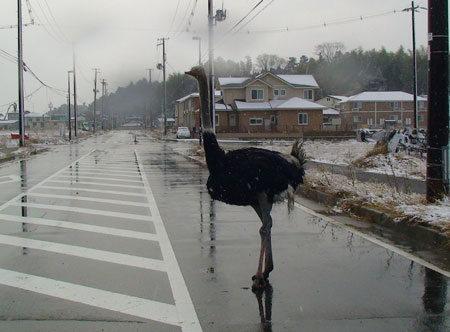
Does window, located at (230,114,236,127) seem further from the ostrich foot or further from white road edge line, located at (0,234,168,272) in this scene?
the ostrich foot

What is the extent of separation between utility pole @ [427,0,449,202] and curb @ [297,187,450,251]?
758 mm

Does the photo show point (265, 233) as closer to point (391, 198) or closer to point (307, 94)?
point (391, 198)

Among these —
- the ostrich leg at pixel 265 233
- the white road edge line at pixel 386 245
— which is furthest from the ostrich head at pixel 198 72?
the white road edge line at pixel 386 245

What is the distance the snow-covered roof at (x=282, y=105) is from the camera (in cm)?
5853

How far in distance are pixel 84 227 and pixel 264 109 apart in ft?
168

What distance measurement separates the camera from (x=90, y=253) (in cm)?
716

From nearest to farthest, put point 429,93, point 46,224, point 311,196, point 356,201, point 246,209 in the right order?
1. point 429,93
2. point 46,224
3. point 356,201
4. point 246,209
5. point 311,196

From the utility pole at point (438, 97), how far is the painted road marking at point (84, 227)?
4.63 meters

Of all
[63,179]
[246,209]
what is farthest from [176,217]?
[63,179]

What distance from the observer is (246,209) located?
11.0 m

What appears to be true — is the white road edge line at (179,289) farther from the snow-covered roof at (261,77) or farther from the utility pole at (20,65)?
the snow-covered roof at (261,77)

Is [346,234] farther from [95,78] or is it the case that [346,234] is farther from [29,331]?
[95,78]

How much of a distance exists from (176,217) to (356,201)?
350cm

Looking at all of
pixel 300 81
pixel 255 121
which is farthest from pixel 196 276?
pixel 300 81
